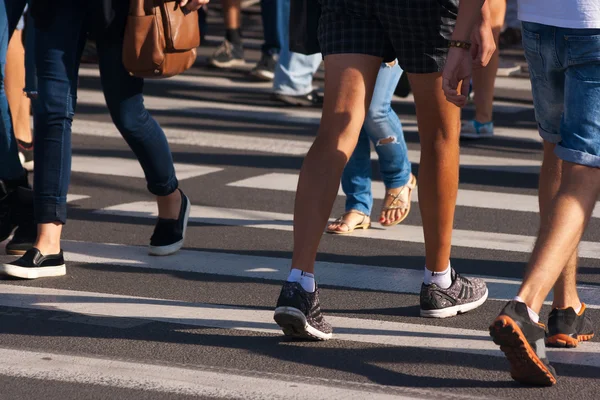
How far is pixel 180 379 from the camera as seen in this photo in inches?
150

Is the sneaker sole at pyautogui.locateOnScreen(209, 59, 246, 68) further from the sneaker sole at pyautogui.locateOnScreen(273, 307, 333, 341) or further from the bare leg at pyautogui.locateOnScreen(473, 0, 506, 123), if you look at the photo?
the sneaker sole at pyautogui.locateOnScreen(273, 307, 333, 341)

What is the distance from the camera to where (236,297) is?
15.9 ft

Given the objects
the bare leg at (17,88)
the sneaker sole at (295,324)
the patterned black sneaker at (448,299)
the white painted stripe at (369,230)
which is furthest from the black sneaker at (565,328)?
the bare leg at (17,88)

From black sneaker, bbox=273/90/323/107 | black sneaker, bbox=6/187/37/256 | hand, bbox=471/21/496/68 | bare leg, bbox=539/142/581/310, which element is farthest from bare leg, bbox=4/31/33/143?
bare leg, bbox=539/142/581/310

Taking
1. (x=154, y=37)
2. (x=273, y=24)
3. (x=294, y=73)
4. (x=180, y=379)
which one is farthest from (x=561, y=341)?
(x=273, y=24)

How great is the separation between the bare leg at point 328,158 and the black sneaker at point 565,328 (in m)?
0.80

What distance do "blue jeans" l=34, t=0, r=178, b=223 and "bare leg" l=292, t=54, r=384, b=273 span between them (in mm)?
1266

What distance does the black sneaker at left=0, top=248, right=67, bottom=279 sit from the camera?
509cm

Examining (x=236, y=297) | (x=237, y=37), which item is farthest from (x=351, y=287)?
(x=237, y=37)

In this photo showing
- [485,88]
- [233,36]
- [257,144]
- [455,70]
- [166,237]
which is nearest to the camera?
[455,70]

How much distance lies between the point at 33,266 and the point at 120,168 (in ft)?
9.32

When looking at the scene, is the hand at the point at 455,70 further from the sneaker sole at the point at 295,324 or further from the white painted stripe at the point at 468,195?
the white painted stripe at the point at 468,195

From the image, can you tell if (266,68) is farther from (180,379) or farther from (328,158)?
(180,379)

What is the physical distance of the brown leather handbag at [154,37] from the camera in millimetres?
5055
